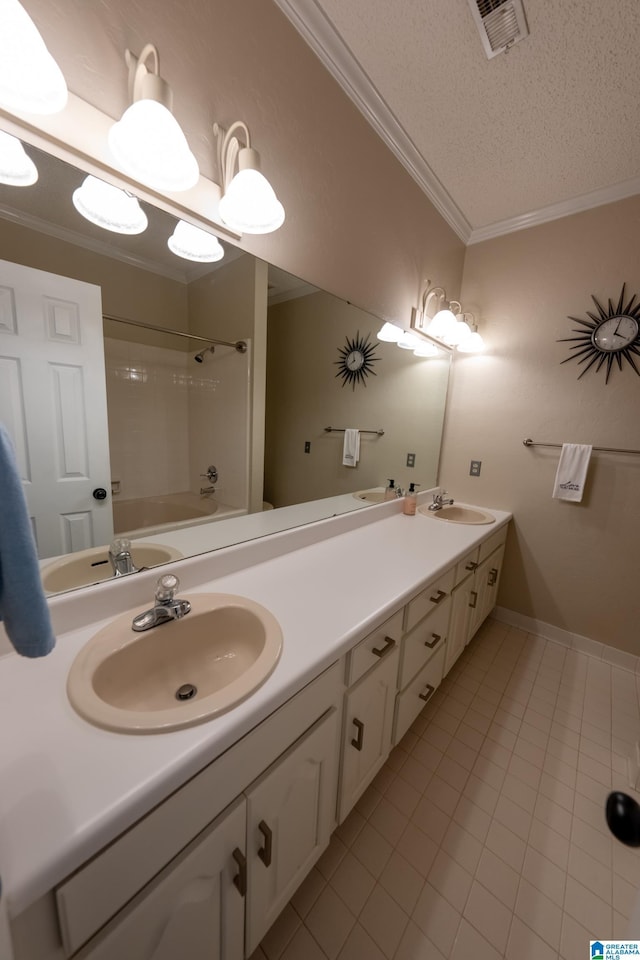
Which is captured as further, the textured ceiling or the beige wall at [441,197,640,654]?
the beige wall at [441,197,640,654]

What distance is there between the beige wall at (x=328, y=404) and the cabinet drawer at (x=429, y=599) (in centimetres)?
58

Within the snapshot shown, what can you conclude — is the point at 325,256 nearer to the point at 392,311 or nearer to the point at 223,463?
the point at 392,311

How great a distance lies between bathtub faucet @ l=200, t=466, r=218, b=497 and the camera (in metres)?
1.07

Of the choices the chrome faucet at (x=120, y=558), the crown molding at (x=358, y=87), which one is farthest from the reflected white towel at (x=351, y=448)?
the crown molding at (x=358, y=87)

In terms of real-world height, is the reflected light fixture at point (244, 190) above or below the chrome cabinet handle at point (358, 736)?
above

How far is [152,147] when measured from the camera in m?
0.69

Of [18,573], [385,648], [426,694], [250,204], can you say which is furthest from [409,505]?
[18,573]

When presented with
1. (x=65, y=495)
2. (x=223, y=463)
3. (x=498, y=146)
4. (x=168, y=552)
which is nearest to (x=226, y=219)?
(x=223, y=463)

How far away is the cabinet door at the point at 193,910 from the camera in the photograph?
18.1 inches

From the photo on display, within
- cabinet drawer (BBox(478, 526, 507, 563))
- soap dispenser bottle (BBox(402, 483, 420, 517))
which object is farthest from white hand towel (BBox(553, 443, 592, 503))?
soap dispenser bottle (BBox(402, 483, 420, 517))

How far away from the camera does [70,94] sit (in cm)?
68

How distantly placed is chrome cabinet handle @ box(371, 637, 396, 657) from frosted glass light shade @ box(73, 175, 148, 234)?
1255 millimetres

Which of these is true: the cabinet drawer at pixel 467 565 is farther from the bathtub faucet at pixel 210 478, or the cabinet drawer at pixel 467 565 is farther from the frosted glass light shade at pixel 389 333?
the frosted glass light shade at pixel 389 333
